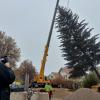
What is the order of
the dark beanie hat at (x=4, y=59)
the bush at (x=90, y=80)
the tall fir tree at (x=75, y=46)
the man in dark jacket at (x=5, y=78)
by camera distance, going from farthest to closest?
the tall fir tree at (x=75, y=46)
the bush at (x=90, y=80)
the dark beanie hat at (x=4, y=59)
the man in dark jacket at (x=5, y=78)

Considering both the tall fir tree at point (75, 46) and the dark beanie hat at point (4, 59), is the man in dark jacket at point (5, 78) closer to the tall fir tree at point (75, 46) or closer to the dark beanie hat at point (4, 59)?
the dark beanie hat at point (4, 59)

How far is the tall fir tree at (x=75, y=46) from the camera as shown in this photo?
2584 inches

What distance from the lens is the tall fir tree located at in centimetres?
6562

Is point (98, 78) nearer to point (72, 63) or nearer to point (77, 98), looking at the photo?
point (72, 63)

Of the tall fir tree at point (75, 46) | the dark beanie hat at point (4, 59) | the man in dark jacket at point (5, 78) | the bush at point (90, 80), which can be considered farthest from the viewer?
the tall fir tree at point (75, 46)

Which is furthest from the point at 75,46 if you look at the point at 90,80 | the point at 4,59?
the point at 4,59

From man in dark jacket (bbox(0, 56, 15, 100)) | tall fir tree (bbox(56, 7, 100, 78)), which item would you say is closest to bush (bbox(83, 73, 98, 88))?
tall fir tree (bbox(56, 7, 100, 78))

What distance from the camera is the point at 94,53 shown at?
66250 millimetres

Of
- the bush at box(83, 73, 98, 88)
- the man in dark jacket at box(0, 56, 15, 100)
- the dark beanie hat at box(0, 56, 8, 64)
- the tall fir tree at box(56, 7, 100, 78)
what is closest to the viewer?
the man in dark jacket at box(0, 56, 15, 100)

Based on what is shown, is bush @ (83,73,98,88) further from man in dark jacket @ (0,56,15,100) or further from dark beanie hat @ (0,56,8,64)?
man in dark jacket @ (0,56,15,100)

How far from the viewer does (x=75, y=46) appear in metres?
66.4

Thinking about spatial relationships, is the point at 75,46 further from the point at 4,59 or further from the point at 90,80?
the point at 4,59

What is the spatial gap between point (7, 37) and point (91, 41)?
19.6 meters

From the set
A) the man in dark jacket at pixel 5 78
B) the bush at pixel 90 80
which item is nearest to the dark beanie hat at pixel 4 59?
the man in dark jacket at pixel 5 78
